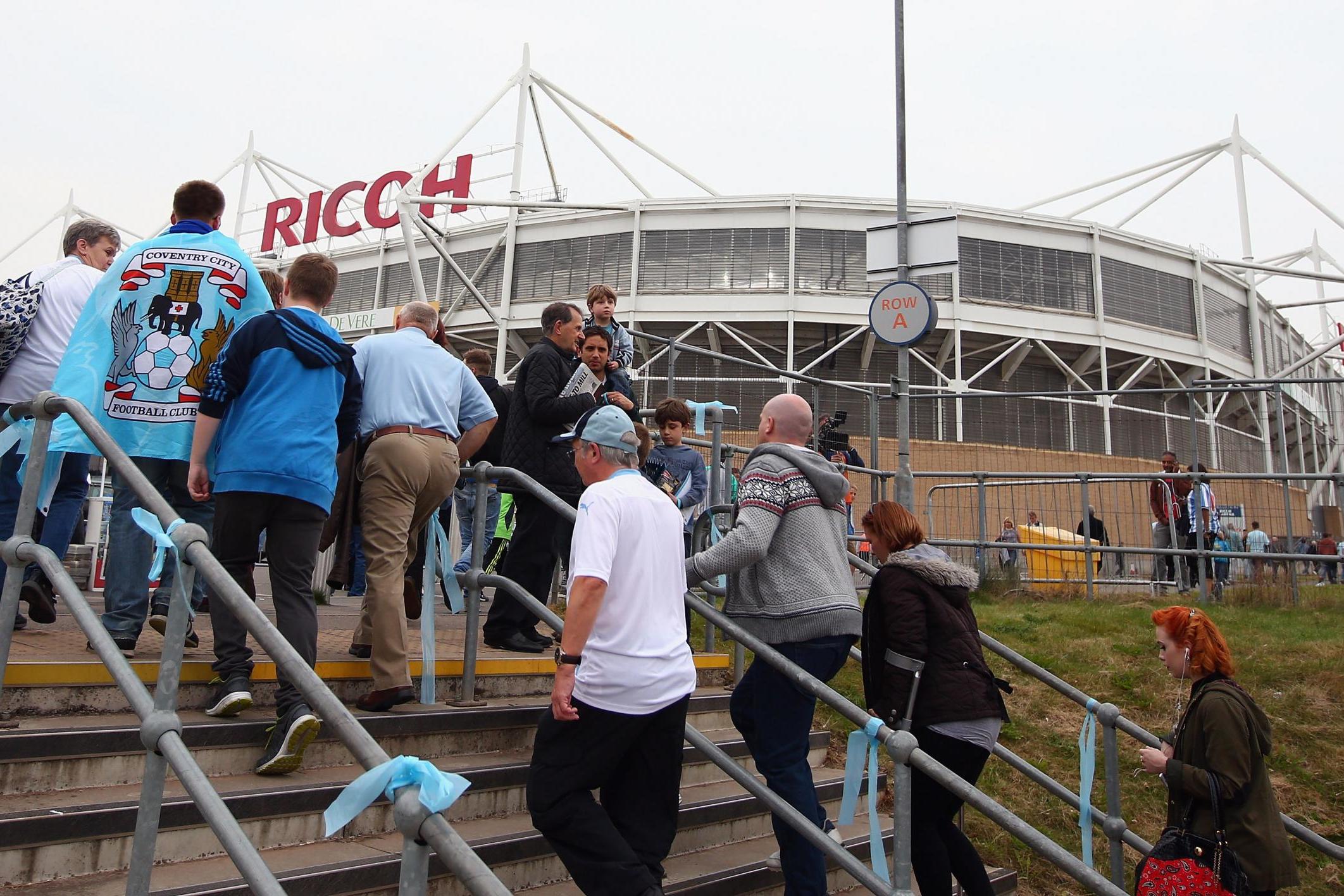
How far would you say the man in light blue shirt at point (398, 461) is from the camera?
4.19 m

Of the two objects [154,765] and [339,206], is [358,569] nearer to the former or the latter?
[154,765]

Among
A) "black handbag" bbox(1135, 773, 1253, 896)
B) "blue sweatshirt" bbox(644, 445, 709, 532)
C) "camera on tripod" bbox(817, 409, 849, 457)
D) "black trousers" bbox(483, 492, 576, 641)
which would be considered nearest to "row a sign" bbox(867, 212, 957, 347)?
"blue sweatshirt" bbox(644, 445, 709, 532)

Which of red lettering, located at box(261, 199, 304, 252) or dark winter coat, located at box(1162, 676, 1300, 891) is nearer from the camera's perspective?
dark winter coat, located at box(1162, 676, 1300, 891)

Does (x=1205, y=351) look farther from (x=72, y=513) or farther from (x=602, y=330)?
(x=72, y=513)

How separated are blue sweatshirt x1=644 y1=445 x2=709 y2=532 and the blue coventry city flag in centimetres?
303

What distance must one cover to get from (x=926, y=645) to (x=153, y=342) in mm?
3417

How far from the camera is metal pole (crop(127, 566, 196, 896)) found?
2.61 meters

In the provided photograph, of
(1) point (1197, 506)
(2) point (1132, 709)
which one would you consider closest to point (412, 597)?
(2) point (1132, 709)

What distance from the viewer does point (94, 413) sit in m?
4.16

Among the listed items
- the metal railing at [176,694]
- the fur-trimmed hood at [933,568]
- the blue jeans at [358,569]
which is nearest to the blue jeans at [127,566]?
the metal railing at [176,694]

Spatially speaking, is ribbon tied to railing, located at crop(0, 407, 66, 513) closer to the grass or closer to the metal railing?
the metal railing

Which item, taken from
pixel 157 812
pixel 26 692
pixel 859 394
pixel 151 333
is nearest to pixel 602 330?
pixel 151 333

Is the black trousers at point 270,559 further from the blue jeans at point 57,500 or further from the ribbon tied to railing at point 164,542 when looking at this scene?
the blue jeans at point 57,500

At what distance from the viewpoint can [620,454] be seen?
3.38 m
